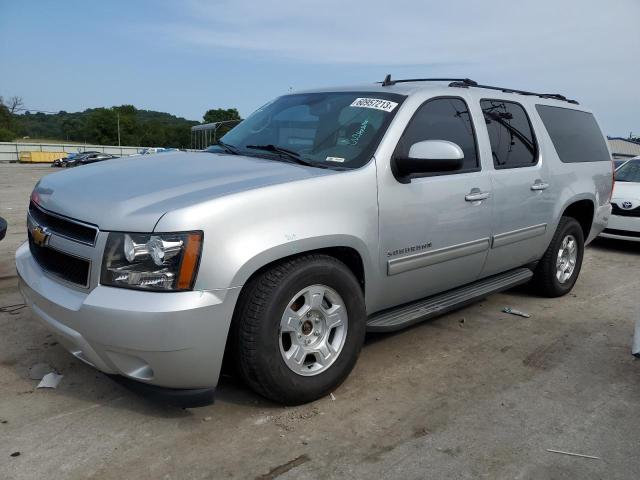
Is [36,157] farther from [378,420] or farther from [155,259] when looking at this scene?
[378,420]

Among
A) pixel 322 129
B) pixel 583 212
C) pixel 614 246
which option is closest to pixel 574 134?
pixel 583 212

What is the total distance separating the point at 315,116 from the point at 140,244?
1734 mm

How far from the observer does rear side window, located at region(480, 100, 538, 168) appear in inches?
161

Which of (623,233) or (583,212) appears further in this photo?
(623,233)

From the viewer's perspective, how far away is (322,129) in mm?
3582

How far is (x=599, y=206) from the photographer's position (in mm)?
5473

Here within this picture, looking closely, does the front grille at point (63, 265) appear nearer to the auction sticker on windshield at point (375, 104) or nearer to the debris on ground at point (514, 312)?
the auction sticker on windshield at point (375, 104)

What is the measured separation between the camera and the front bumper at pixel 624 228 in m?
7.79

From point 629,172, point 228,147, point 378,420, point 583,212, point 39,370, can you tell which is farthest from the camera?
point 629,172

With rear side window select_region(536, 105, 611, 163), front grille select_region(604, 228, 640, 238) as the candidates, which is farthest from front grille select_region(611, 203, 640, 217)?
rear side window select_region(536, 105, 611, 163)

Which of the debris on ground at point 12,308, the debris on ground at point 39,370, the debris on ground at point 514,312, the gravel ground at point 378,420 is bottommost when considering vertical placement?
the gravel ground at point 378,420

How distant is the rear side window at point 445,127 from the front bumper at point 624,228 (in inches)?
203

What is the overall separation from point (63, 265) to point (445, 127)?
253 centimetres

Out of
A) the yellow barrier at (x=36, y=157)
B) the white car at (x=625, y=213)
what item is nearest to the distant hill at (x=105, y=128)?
the yellow barrier at (x=36, y=157)
